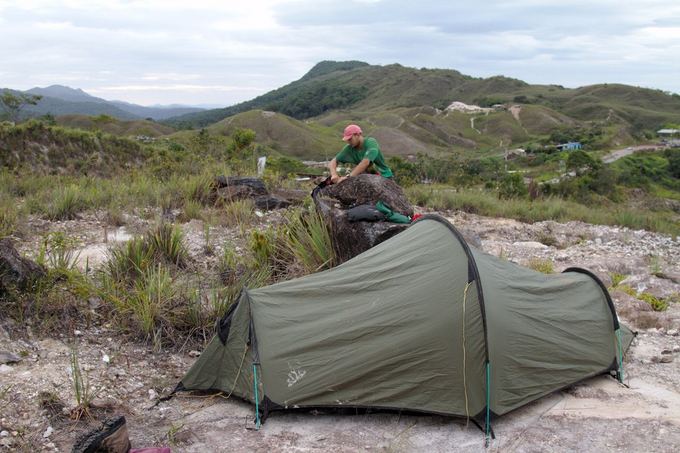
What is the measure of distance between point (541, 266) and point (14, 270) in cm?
588

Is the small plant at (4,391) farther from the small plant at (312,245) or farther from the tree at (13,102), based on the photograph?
the tree at (13,102)

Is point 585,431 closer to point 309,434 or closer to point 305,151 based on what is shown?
point 309,434

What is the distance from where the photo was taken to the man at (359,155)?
7477 mm

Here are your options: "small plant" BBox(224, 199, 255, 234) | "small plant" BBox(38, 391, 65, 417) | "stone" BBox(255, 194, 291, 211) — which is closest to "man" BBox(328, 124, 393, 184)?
"small plant" BBox(224, 199, 255, 234)

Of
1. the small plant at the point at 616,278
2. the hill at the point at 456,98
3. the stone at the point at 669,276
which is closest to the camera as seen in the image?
the small plant at the point at 616,278

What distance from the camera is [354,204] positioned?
22.9ft

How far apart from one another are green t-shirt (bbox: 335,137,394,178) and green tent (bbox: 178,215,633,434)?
269 centimetres

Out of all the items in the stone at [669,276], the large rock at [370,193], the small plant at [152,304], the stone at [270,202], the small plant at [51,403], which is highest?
the large rock at [370,193]

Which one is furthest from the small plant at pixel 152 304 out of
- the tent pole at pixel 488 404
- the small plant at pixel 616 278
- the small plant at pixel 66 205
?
the small plant at pixel 616 278

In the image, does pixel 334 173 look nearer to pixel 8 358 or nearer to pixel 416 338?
pixel 416 338

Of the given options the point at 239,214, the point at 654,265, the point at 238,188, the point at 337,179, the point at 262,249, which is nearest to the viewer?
the point at 262,249

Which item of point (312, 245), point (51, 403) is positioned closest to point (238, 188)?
point (312, 245)

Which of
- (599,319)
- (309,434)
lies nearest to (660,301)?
(599,319)

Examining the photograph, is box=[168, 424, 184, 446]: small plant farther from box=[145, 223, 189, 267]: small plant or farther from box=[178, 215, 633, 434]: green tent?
box=[145, 223, 189, 267]: small plant
